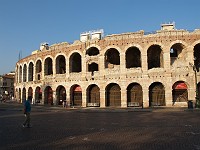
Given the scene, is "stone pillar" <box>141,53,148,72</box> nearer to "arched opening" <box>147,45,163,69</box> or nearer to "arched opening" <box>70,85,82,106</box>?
"arched opening" <box>147,45,163,69</box>

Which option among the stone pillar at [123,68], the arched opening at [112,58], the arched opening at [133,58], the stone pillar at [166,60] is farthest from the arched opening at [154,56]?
the arched opening at [112,58]

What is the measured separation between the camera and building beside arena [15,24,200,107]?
30594 millimetres

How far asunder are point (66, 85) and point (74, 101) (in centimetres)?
296

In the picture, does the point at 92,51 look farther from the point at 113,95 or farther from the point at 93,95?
the point at 113,95

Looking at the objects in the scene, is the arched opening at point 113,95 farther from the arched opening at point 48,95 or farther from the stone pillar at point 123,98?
the arched opening at point 48,95

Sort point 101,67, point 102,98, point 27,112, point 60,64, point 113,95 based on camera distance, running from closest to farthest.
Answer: point 27,112 < point 102,98 < point 101,67 < point 113,95 < point 60,64

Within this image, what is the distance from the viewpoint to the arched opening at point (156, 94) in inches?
1246

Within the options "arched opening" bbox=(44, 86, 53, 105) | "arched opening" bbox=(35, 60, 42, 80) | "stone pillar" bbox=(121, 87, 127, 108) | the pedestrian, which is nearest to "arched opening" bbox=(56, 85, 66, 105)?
"arched opening" bbox=(44, 86, 53, 105)

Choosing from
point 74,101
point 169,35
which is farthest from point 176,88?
point 74,101

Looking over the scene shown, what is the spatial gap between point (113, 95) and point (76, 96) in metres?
6.56

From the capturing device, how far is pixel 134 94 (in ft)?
107

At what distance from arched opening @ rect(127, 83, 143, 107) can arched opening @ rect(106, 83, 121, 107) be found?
5.17 feet

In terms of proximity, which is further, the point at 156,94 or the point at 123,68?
the point at 123,68

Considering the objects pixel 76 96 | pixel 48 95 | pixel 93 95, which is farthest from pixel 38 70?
pixel 93 95
